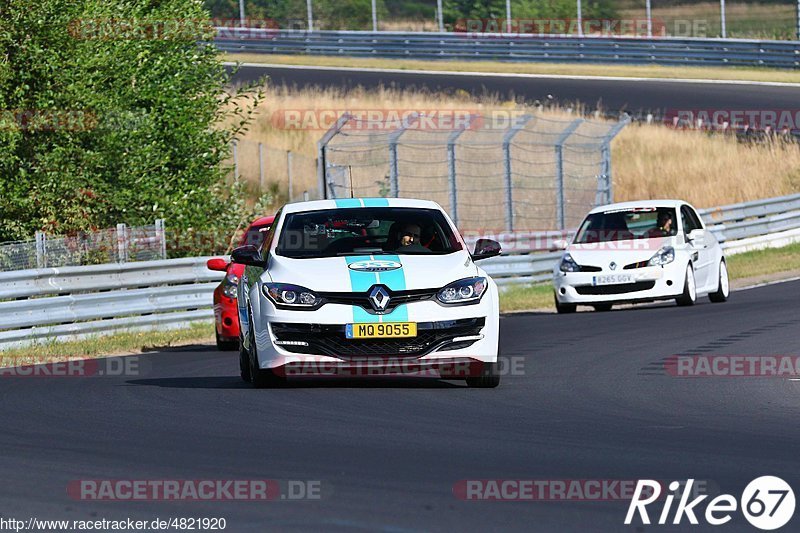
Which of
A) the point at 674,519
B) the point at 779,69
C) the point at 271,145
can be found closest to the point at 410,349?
the point at 674,519

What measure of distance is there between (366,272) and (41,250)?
8999 millimetres

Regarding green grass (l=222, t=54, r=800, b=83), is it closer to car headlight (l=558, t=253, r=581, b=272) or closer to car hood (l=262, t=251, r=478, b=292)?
car headlight (l=558, t=253, r=581, b=272)

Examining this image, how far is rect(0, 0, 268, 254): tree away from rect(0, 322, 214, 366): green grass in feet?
12.8

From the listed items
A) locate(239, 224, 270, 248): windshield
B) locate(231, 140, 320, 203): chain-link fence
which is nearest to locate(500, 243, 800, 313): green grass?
locate(239, 224, 270, 248): windshield

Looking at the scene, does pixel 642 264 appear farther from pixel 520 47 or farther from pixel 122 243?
pixel 520 47

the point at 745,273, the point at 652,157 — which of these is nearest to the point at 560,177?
the point at 745,273

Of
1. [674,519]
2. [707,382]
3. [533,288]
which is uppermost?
[674,519]

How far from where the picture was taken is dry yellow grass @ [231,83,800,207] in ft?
120

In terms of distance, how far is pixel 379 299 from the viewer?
1121cm

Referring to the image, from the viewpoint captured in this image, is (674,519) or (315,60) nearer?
(674,519)

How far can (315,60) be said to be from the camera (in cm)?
5278

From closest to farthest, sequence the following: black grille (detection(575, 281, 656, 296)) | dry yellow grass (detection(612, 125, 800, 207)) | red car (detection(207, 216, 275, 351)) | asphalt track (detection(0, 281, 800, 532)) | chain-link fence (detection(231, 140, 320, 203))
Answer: asphalt track (detection(0, 281, 800, 532)), red car (detection(207, 216, 275, 351)), black grille (detection(575, 281, 656, 296)), chain-link fence (detection(231, 140, 320, 203)), dry yellow grass (detection(612, 125, 800, 207))

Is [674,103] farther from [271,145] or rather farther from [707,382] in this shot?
[707,382]

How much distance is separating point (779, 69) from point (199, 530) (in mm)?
42169
